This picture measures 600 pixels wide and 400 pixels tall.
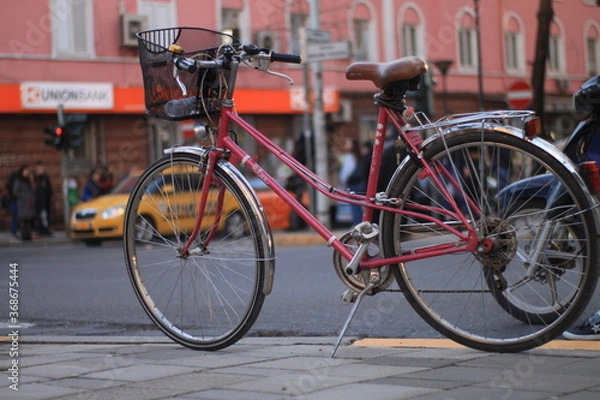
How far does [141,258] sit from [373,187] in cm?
141

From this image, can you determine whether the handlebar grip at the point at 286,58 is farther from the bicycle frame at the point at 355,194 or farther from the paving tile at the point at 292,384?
the paving tile at the point at 292,384

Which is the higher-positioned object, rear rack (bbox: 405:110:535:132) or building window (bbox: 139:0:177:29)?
building window (bbox: 139:0:177:29)

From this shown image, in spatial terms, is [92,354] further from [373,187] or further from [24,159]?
[24,159]

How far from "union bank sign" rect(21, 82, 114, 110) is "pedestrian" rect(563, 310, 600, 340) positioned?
957 inches

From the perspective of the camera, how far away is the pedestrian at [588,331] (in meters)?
5.92

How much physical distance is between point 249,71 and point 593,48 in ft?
38.8

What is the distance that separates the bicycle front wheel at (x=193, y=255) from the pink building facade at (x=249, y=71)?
56.7ft

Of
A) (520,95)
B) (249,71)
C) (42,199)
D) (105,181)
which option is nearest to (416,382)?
(520,95)

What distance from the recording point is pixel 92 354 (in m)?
5.98

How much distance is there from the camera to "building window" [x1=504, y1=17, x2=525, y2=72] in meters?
38.2

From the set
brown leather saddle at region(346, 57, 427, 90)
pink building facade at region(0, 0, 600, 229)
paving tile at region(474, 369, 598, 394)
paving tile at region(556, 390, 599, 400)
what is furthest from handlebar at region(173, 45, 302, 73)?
pink building facade at region(0, 0, 600, 229)

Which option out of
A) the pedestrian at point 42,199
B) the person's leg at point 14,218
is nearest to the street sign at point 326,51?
the person's leg at point 14,218

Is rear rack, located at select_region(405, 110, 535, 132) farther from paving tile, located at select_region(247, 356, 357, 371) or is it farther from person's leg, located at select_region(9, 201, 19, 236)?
person's leg, located at select_region(9, 201, 19, 236)

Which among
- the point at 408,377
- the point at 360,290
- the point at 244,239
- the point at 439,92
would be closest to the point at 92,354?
the point at 244,239
